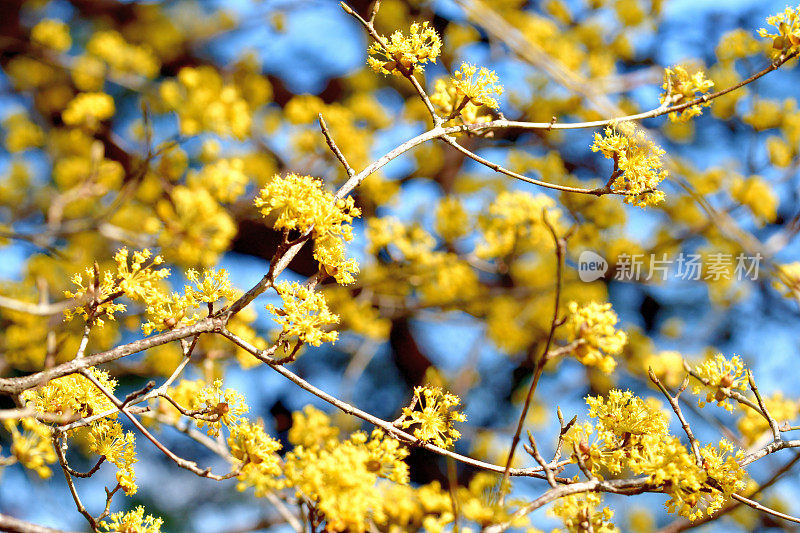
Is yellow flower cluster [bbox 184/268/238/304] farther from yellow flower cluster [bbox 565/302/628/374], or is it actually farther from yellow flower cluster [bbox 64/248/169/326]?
yellow flower cluster [bbox 565/302/628/374]

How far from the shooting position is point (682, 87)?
1.64m

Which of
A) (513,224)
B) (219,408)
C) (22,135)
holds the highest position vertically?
(22,135)

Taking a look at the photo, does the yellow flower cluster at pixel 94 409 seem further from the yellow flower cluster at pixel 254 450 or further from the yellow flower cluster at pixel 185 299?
the yellow flower cluster at pixel 254 450

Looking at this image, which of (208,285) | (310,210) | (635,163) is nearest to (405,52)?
(310,210)

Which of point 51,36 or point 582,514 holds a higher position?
point 51,36

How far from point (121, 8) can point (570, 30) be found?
15.4 feet

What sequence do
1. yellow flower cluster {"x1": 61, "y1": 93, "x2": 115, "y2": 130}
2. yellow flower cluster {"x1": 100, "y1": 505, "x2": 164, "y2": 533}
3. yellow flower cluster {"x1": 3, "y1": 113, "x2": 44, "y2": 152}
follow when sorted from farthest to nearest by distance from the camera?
yellow flower cluster {"x1": 3, "y1": 113, "x2": 44, "y2": 152}
yellow flower cluster {"x1": 61, "y1": 93, "x2": 115, "y2": 130}
yellow flower cluster {"x1": 100, "y1": 505, "x2": 164, "y2": 533}

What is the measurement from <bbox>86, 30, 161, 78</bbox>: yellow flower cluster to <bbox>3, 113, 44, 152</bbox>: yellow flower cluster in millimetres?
844

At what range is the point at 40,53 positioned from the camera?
4.93 m

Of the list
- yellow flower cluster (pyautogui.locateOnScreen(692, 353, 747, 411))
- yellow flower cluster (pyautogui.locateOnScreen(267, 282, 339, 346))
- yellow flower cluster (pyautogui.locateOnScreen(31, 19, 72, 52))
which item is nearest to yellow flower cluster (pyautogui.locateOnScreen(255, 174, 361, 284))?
yellow flower cluster (pyautogui.locateOnScreen(267, 282, 339, 346))

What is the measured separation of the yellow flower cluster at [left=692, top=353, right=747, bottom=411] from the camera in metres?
1.63

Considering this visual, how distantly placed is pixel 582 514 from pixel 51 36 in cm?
540

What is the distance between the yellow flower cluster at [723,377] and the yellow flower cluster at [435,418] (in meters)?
0.66

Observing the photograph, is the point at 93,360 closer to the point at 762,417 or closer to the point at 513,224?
the point at 762,417
